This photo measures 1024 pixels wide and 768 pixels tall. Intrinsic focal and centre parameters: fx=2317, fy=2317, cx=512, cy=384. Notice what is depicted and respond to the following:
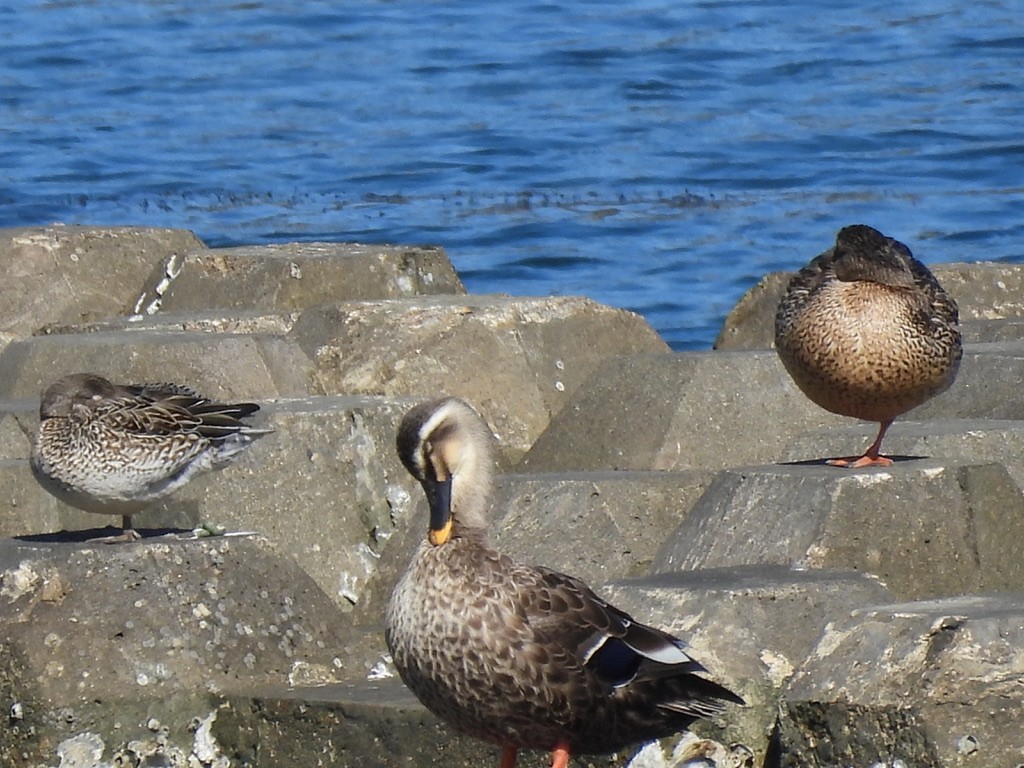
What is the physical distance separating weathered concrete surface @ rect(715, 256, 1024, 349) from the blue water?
4729 mm

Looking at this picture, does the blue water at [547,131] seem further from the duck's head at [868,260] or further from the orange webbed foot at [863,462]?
the orange webbed foot at [863,462]

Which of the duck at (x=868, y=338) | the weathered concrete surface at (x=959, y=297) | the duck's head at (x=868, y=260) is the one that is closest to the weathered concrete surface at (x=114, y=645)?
the duck at (x=868, y=338)

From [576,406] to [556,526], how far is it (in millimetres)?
1714

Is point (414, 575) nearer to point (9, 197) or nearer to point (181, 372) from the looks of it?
point (181, 372)

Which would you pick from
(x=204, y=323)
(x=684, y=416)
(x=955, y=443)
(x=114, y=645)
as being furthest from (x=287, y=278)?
(x=114, y=645)

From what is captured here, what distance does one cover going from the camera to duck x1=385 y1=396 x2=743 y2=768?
5074 millimetres

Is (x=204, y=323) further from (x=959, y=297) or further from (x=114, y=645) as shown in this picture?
(x=959, y=297)

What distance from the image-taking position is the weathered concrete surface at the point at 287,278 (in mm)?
10039

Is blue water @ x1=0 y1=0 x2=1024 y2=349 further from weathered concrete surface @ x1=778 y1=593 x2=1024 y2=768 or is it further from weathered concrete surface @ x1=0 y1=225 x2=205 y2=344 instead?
weathered concrete surface @ x1=778 y1=593 x2=1024 y2=768

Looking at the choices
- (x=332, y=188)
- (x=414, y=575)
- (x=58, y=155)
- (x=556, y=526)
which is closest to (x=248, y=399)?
(x=556, y=526)

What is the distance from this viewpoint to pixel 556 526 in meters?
6.98

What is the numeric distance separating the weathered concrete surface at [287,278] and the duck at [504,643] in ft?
15.9

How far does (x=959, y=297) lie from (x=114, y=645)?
5550mm

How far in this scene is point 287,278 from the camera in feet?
32.9
